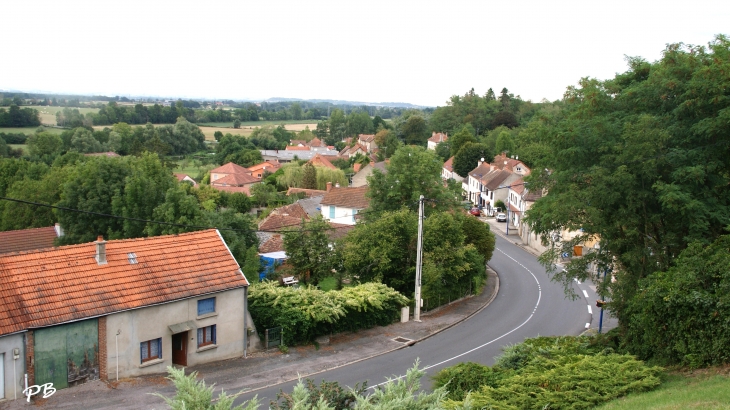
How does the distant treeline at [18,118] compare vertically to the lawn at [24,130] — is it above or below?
above

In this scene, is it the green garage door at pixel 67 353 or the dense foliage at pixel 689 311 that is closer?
the dense foliage at pixel 689 311

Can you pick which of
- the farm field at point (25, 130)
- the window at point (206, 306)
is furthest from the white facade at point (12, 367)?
the farm field at point (25, 130)

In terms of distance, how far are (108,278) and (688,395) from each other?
16825 millimetres

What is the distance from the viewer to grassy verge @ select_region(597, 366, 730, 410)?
10.3m

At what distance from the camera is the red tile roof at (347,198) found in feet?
162

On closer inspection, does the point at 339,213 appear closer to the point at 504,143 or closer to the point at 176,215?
the point at 176,215

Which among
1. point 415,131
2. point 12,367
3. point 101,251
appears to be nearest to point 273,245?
point 101,251

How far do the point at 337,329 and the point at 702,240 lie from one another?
45.5ft

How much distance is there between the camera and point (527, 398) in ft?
37.8

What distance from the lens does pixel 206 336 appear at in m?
21.3

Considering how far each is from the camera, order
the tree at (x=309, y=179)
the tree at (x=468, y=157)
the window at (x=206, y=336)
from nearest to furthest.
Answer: the window at (x=206, y=336)
the tree at (x=309, y=179)
the tree at (x=468, y=157)

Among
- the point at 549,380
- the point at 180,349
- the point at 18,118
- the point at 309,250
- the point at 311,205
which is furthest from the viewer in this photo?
the point at 18,118

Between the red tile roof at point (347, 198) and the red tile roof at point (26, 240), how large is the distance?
69.8 feet

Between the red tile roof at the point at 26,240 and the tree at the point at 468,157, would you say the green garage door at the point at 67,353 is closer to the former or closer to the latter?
the red tile roof at the point at 26,240
